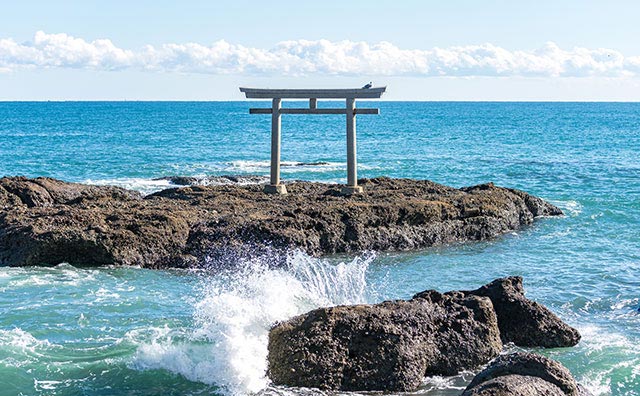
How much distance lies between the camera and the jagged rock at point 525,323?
40.3 feet

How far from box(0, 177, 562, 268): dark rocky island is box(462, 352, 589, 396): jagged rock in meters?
8.69

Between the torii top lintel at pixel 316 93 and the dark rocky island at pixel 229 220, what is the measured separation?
2.52 m

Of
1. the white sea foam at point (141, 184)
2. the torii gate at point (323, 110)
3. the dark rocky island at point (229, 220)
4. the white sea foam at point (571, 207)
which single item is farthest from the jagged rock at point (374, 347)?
the white sea foam at point (141, 184)

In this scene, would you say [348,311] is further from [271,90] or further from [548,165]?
[548,165]

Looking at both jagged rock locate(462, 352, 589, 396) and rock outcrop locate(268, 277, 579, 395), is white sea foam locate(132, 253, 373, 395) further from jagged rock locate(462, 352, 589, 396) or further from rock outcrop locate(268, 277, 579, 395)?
jagged rock locate(462, 352, 589, 396)

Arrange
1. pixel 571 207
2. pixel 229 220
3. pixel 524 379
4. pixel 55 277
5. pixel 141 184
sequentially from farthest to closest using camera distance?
pixel 141 184 → pixel 571 207 → pixel 229 220 → pixel 55 277 → pixel 524 379

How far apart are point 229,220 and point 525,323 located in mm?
8029

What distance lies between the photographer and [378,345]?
1063cm

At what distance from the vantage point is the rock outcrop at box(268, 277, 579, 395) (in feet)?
34.2

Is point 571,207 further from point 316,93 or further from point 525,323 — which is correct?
point 525,323

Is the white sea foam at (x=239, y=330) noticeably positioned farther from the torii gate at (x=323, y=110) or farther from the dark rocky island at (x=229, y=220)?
the torii gate at (x=323, y=110)

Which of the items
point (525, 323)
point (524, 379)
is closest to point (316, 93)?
point (525, 323)

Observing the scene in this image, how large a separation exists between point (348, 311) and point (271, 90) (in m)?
13.5

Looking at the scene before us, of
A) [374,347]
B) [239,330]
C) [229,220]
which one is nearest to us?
[374,347]
